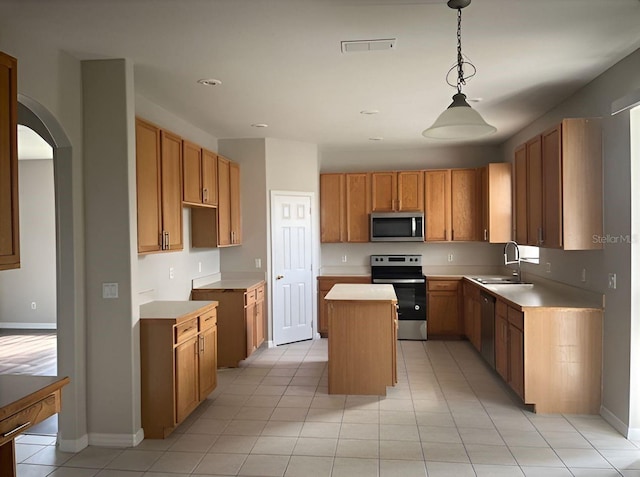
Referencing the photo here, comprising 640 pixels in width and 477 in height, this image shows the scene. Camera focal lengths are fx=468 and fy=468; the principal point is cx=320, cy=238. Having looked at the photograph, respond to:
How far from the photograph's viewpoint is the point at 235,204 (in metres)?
5.91

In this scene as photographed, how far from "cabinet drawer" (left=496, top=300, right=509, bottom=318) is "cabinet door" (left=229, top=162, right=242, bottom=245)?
10.3ft

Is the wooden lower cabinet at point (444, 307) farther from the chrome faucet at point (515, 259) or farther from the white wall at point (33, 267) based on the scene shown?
the white wall at point (33, 267)

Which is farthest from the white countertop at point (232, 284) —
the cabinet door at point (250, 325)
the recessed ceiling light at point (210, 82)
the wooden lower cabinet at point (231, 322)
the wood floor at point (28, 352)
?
the recessed ceiling light at point (210, 82)

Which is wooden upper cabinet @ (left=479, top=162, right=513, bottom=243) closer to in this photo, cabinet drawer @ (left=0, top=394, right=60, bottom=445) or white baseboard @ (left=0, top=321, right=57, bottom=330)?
cabinet drawer @ (left=0, top=394, right=60, bottom=445)

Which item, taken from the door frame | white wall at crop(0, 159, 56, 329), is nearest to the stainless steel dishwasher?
the door frame

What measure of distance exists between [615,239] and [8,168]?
154 inches

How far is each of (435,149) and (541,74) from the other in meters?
3.25

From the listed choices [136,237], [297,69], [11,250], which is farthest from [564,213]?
[11,250]

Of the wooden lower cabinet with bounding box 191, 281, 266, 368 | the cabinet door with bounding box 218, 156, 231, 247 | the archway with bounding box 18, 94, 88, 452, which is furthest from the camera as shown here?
the cabinet door with bounding box 218, 156, 231, 247

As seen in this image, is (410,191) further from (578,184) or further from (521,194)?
(578,184)

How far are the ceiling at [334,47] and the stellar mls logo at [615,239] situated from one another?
4.18 feet

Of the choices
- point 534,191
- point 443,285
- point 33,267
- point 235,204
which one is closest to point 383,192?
point 443,285

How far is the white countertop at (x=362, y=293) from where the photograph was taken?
13.8 feet

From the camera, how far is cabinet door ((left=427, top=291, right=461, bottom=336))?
6371 mm
